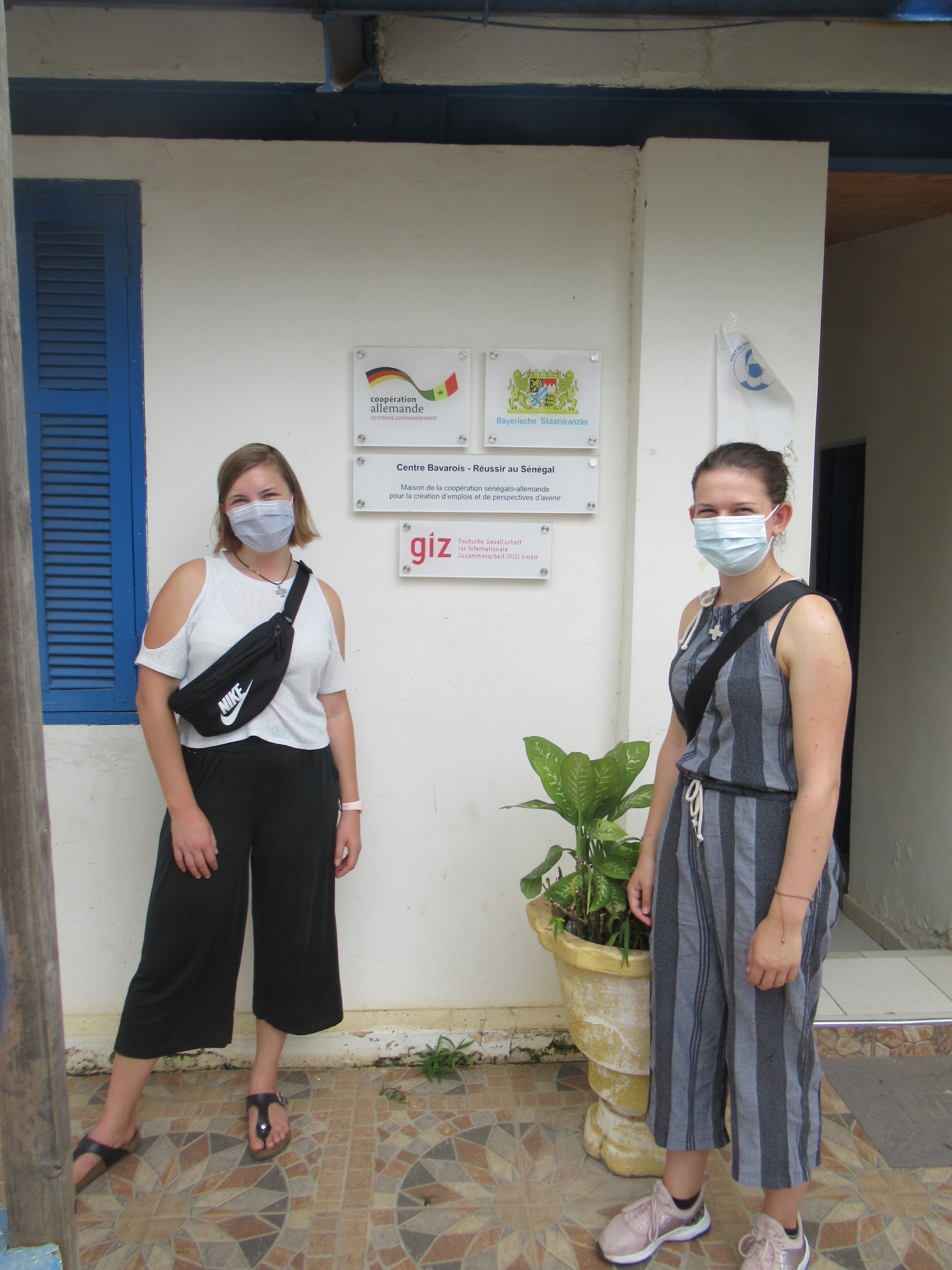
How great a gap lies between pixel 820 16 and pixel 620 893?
2479 millimetres

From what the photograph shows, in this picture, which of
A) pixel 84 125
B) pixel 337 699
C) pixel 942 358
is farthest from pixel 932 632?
pixel 84 125

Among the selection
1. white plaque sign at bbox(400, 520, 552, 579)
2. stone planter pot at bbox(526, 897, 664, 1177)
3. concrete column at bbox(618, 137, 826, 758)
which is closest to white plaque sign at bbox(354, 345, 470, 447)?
Answer: white plaque sign at bbox(400, 520, 552, 579)

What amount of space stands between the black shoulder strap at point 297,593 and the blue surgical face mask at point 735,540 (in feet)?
3.52

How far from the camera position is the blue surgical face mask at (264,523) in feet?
7.22

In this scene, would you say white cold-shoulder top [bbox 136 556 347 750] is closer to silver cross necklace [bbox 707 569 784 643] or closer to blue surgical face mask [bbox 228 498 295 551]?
blue surgical face mask [bbox 228 498 295 551]

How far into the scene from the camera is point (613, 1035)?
7.36ft

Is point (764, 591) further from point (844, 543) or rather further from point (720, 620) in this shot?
point (844, 543)

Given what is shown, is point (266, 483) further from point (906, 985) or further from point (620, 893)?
point (906, 985)

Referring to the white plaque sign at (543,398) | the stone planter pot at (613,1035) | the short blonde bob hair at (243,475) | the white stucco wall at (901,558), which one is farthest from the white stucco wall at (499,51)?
the stone planter pot at (613,1035)

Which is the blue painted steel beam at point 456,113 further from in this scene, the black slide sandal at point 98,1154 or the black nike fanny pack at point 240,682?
the black slide sandal at point 98,1154

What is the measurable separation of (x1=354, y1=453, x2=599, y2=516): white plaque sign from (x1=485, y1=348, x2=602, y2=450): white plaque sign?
6cm

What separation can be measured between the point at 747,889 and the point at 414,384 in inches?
70.7

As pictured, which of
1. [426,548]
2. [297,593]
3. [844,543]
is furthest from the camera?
[844,543]

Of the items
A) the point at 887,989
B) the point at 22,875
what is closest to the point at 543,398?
the point at 22,875
